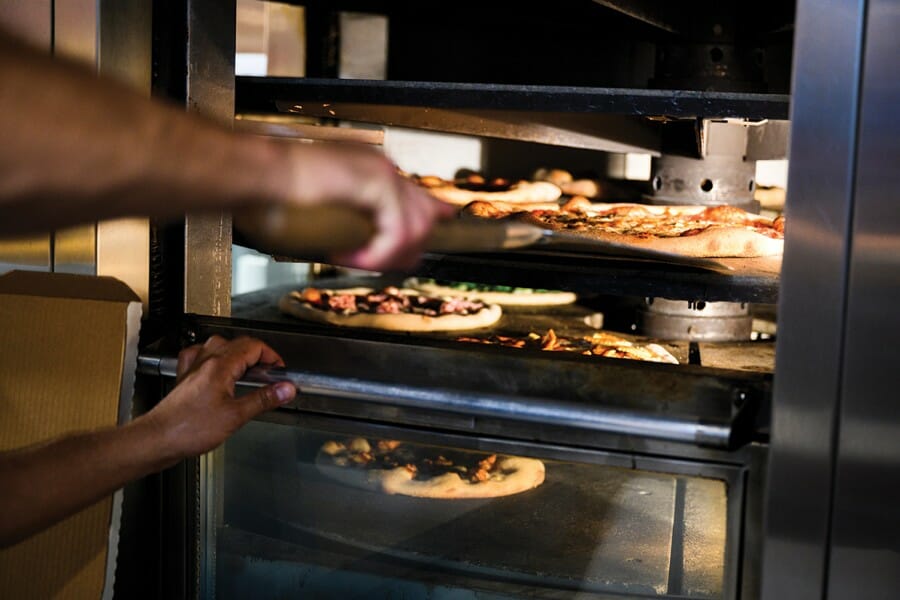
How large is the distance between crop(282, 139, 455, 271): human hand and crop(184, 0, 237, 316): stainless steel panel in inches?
36.2

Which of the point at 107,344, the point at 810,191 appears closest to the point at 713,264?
the point at 810,191

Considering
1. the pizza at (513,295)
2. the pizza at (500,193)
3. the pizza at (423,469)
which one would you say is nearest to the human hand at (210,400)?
the pizza at (423,469)

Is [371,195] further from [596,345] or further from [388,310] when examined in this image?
[388,310]

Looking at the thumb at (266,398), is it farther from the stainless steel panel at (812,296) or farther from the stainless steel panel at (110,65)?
the stainless steel panel at (812,296)

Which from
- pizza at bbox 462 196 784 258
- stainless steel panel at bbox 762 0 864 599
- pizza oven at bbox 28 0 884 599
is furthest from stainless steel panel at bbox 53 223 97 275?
stainless steel panel at bbox 762 0 864 599

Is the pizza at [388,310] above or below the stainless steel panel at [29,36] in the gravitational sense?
below

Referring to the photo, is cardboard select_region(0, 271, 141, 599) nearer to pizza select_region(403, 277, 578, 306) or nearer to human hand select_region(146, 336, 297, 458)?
human hand select_region(146, 336, 297, 458)

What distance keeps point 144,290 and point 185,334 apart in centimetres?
14

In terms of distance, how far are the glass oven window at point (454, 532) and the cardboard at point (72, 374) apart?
223 millimetres

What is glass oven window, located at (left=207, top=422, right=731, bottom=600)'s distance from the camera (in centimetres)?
150

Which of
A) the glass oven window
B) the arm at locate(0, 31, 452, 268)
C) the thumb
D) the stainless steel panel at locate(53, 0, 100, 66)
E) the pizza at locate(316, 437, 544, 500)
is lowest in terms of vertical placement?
the glass oven window

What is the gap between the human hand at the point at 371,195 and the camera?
82 cm

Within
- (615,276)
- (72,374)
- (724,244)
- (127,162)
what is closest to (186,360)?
(72,374)

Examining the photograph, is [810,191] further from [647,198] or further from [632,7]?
[647,198]
